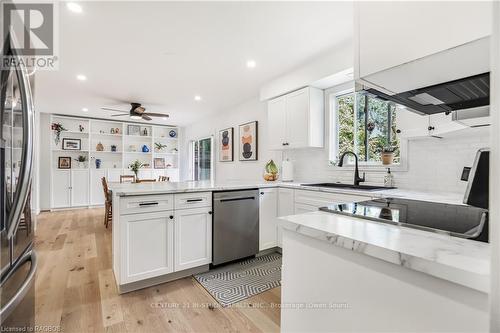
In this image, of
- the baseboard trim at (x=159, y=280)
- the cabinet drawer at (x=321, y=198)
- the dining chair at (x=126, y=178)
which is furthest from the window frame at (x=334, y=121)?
the dining chair at (x=126, y=178)

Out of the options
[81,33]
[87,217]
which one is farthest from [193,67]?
[87,217]

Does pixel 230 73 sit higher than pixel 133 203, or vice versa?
pixel 230 73

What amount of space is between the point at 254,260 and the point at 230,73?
2.53 m

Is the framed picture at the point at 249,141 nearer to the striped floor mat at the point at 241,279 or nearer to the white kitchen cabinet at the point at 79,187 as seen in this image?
the striped floor mat at the point at 241,279

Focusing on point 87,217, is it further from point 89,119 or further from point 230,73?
point 230,73

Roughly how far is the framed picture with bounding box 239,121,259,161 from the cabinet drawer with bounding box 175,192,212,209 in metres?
2.16

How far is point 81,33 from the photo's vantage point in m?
2.37

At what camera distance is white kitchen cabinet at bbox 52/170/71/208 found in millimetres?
5930

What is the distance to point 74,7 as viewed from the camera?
1.98 m

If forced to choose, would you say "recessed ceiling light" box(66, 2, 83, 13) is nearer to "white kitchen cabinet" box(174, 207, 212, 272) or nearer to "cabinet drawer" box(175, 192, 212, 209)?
"cabinet drawer" box(175, 192, 212, 209)

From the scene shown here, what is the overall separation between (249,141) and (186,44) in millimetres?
2376

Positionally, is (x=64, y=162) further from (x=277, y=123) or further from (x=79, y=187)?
(x=277, y=123)

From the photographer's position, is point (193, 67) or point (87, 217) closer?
point (193, 67)

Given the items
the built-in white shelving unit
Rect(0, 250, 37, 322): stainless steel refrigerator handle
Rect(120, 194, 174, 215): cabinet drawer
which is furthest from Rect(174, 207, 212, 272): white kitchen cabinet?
the built-in white shelving unit
